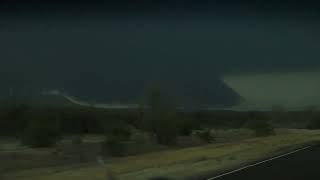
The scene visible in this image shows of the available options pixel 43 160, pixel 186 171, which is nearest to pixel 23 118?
pixel 43 160

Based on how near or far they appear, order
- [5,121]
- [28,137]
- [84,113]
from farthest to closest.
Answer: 1. [84,113]
2. [5,121]
3. [28,137]

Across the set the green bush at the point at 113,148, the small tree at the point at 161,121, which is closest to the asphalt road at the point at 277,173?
the green bush at the point at 113,148

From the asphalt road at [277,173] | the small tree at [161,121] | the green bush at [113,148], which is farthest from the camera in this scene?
the small tree at [161,121]

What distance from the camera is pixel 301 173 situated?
28344mm

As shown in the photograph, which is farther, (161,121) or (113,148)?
(161,121)

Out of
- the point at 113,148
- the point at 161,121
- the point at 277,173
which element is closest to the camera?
the point at 277,173

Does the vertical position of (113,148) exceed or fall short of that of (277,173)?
it falls short

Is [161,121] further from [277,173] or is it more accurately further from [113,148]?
[277,173]

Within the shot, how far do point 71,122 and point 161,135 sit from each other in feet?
115

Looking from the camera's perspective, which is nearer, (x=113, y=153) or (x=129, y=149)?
(x=113, y=153)

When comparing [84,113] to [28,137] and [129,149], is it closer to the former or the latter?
[28,137]

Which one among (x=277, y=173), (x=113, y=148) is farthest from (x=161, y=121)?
(x=277, y=173)

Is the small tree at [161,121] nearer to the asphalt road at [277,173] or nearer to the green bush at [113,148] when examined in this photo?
the green bush at [113,148]

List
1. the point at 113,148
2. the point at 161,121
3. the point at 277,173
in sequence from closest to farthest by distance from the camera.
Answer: the point at 277,173 < the point at 113,148 < the point at 161,121
